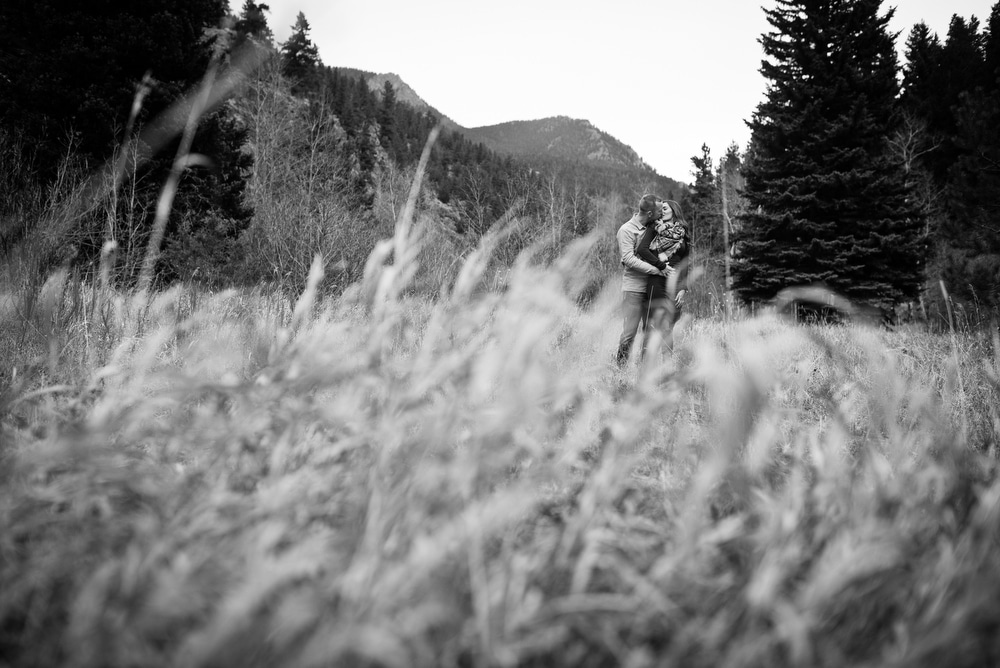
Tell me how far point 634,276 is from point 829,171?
11295mm

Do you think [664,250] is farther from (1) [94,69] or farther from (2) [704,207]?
(2) [704,207]

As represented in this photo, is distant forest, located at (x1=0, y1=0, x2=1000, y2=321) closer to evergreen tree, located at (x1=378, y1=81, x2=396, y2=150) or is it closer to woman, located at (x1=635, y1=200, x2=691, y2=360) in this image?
woman, located at (x1=635, y1=200, x2=691, y2=360)

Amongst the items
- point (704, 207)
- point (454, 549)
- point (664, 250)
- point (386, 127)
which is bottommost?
point (454, 549)

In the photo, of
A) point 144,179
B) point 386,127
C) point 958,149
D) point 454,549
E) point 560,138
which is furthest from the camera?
point 560,138

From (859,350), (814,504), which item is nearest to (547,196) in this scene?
(859,350)

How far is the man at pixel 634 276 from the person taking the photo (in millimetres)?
4426

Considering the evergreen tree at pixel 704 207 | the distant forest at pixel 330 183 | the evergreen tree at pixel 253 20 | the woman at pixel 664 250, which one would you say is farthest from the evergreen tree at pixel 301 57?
the woman at pixel 664 250

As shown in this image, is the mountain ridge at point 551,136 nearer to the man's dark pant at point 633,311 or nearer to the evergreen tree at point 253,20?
the evergreen tree at point 253,20

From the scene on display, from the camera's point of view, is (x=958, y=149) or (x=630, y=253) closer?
(x=630, y=253)

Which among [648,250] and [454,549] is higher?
[648,250]

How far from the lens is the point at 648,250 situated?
14.5ft

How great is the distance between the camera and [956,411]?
243cm

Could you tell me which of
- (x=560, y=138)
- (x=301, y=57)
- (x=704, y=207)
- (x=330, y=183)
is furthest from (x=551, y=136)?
(x=330, y=183)

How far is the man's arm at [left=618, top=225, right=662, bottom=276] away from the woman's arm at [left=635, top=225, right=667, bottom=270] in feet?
0.17
